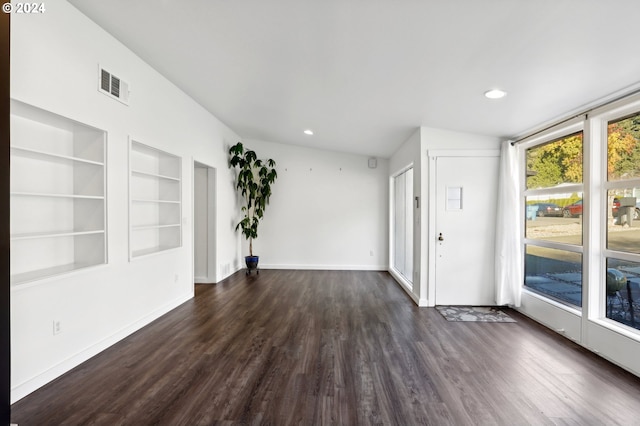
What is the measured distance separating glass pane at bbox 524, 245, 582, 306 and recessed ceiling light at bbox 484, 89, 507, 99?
179 centimetres

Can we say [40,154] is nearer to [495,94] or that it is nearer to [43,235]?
[43,235]

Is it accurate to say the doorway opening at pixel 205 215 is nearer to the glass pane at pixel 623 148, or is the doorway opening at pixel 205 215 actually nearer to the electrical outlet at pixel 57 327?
the electrical outlet at pixel 57 327

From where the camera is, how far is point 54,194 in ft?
7.96

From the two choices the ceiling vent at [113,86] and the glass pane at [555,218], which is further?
the glass pane at [555,218]

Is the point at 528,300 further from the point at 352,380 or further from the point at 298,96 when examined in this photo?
the point at 298,96

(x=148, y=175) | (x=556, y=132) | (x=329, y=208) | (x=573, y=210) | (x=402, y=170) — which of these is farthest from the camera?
(x=329, y=208)

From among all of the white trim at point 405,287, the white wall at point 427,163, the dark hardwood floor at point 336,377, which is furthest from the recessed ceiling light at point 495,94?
the white trim at point 405,287

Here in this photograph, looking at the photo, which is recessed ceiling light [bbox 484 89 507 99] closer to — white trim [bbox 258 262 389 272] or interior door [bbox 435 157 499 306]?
interior door [bbox 435 157 499 306]

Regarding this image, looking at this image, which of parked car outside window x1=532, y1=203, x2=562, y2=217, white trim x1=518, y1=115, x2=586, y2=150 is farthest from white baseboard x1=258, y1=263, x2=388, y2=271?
white trim x1=518, y1=115, x2=586, y2=150

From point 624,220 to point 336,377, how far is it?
2.81 meters

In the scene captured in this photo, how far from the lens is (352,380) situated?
7.90ft

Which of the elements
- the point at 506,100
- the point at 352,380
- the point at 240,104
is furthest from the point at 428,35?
the point at 240,104

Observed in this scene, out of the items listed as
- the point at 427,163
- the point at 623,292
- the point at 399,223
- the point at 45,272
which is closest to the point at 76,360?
the point at 45,272

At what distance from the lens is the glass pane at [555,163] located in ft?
10.8
